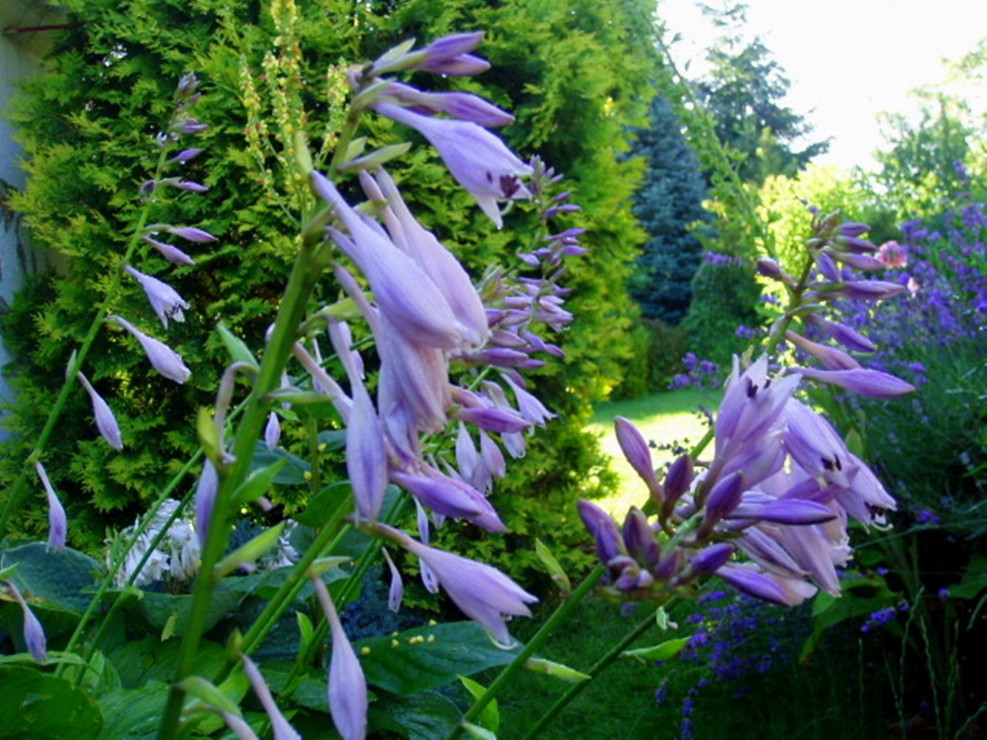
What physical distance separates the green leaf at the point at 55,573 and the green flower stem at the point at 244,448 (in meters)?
1.83

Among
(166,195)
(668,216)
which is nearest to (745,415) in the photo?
(166,195)

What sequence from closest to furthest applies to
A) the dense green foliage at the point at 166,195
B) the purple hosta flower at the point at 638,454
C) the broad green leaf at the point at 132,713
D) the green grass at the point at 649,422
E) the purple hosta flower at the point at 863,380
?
the purple hosta flower at the point at 638,454 < the purple hosta flower at the point at 863,380 < the broad green leaf at the point at 132,713 < the dense green foliage at the point at 166,195 < the green grass at the point at 649,422

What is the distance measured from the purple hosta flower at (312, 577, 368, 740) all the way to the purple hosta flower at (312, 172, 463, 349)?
226mm

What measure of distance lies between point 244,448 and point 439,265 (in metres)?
0.21

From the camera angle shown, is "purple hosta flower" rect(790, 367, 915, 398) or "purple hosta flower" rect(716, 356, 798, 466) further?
"purple hosta flower" rect(790, 367, 915, 398)

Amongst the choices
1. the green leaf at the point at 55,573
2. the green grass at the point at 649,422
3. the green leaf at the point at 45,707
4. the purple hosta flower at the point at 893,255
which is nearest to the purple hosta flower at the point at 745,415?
the green leaf at the point at 45,707

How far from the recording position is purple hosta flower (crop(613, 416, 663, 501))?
90 cm

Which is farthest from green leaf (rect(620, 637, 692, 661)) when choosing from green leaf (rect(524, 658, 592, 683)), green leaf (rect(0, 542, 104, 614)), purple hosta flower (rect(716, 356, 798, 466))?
green leaf (rect(0, 542, 104, 614))

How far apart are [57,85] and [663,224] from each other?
17.7m

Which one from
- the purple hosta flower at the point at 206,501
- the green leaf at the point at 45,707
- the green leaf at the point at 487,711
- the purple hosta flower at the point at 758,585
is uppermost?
the purple hosta flower at the point at 206,501

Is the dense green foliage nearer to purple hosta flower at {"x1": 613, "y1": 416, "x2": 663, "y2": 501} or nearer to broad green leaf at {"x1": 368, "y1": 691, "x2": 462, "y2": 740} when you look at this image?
broad green leaf at {"x1": 368, "y1": 691, "x2": 462, "y2": 740}

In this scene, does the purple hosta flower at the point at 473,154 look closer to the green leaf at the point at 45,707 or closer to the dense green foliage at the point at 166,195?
the green leaf at the point at 45,707

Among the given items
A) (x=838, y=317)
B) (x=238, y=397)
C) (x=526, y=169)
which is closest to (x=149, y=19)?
(x=238, y=397)

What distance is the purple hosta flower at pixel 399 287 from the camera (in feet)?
2.19
